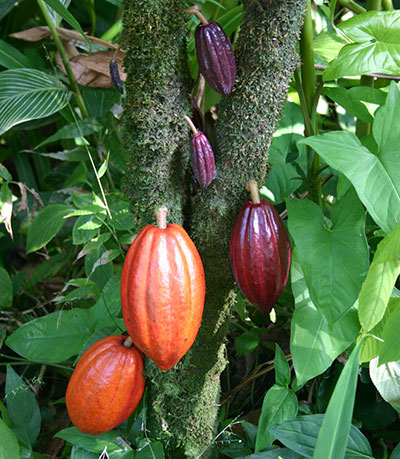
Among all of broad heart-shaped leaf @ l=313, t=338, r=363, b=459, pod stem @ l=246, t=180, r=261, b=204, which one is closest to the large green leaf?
pod stem @ l=246, t=180, r=261, b=204

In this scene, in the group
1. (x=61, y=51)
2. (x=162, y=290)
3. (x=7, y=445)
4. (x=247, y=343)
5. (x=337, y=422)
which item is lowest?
(x=247, y=343)

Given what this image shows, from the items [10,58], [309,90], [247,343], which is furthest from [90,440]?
[10,58]

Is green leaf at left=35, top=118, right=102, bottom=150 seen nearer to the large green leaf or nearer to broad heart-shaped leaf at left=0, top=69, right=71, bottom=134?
broad heart-shaped leaf at left=0, top=69, right=71, bottom=134

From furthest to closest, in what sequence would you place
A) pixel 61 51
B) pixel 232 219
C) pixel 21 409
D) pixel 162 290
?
pixel 61 51
pixel 21 409
pixel 232 219
pixel 162 290

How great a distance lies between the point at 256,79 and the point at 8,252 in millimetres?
1540

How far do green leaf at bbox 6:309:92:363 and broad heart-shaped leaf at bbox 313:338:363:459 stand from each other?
57cm

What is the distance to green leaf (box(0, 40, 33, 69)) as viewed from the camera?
148cm

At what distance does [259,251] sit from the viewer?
→ 0.74m

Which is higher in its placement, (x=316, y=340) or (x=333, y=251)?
(x=333, y=251)

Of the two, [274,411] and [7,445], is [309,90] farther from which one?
[7,445]

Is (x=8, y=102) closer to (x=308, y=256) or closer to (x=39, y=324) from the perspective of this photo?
(x=39, y=324)

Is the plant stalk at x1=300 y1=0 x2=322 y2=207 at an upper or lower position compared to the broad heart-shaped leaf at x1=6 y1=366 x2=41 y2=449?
upper

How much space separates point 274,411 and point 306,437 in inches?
2.7

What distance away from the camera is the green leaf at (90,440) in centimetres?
90
